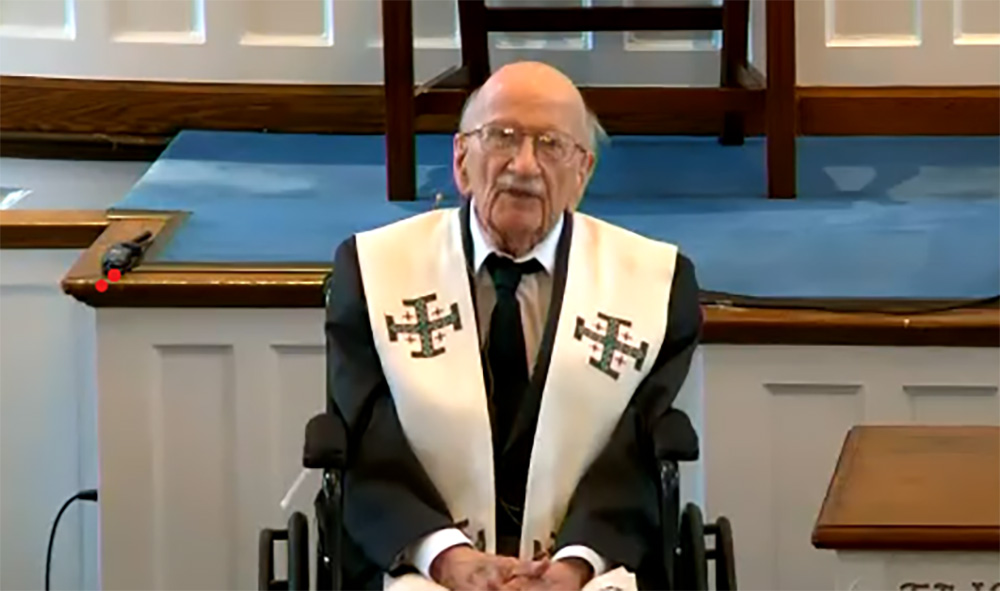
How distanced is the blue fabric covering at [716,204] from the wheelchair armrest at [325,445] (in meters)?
0.72

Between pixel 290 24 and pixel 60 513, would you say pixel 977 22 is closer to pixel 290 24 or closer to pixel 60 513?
pixel 290 24

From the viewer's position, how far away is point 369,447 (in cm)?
218

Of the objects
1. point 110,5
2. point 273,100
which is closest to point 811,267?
point 273,100

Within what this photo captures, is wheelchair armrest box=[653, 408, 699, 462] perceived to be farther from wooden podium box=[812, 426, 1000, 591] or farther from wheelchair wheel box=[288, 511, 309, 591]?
wheelchair wheel box=[288, 511, 309, 591]

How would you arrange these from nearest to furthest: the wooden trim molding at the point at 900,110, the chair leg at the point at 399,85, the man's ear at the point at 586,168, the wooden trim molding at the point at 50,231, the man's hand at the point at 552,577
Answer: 1. the man's hand at the point at 552,577
2. the man's ear at the point at 586,168
3. the wooden trim molding at the point at 50,231
4. the chair leg at the point at 399,85
5. the wooden trim molding at the point at 900,110

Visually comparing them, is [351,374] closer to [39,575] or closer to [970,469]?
[970,469]

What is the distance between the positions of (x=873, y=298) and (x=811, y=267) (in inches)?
7.0

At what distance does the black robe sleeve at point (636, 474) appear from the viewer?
6.95 ft

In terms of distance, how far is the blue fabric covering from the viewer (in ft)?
9.32

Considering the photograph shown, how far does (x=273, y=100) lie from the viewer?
12.4 feet

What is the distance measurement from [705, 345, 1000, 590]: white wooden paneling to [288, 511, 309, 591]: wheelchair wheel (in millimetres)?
721

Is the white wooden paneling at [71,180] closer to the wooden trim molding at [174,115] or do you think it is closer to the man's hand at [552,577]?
the wooden trim molding at [174,115]

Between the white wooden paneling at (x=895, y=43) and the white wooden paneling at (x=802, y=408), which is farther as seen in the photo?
the white wooden paneling at (x=895, y=43)

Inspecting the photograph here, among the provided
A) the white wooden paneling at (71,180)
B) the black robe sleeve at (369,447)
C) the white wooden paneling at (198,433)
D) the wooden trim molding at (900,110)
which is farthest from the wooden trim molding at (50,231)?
the wooden trim molding at (900,110)
